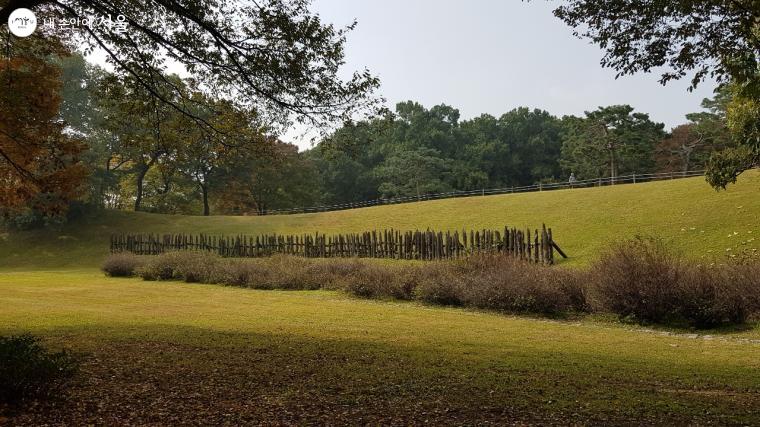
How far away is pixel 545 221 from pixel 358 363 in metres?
27.0

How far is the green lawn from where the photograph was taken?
539 centimetres

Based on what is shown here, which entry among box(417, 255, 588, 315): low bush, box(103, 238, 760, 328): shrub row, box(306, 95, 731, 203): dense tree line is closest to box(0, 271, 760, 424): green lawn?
box(103, 238, 760, 328): shrub row

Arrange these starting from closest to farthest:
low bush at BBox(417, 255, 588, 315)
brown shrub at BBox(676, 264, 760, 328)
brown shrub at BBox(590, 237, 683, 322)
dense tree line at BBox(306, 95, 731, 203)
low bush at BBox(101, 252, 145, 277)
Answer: brown shrub at BBox(676, 264, 760, 328)
brown shrub at BBox(590, 237, 683, 322)
low bush at BBox(417, 255, 588, 315)
low bush at BBox(101, 252, 145, 277)
dense tree line at BBox(306, 95, 731, 203)

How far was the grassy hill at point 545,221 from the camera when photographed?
25.2m

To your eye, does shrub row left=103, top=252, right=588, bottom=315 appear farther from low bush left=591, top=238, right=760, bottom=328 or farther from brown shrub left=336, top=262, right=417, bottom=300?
low bush left=591, top=238, right=760, bottom=328

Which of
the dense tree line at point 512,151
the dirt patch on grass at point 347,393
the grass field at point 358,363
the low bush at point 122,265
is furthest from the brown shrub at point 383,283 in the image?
the dense tree line at point 512,151

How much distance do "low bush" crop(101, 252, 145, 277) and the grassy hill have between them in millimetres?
10476

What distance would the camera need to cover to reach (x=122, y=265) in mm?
28188

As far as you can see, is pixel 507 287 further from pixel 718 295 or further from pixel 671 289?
pixel 718 295

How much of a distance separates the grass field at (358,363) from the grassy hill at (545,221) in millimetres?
13419

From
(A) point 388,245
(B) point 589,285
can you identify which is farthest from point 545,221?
(B) point 589,285

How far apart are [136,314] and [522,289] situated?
9757 millimetres

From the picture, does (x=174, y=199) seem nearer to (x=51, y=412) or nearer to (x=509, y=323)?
(x=509, y=323)

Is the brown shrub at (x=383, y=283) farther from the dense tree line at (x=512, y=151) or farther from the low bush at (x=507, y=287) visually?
the dense tree line at (x=512, y=151)
